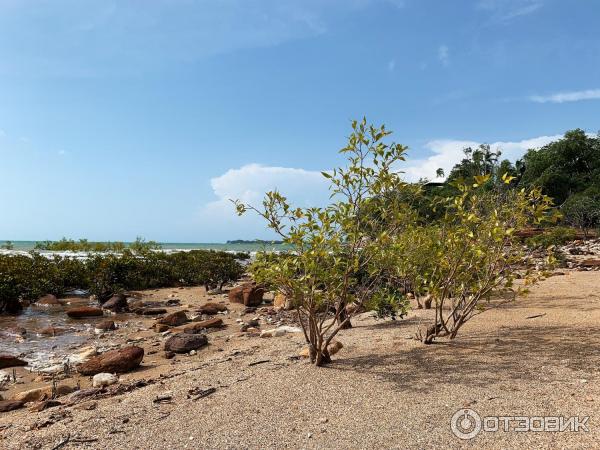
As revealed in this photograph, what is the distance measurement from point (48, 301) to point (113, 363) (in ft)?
29.9

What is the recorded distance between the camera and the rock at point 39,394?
5.69 meters

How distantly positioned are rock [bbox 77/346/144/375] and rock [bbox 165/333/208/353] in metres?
1.04

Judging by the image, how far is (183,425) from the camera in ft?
13.2

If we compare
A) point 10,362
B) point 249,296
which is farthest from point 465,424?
point 249,296

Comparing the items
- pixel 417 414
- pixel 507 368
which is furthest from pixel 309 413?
pixel 507 368

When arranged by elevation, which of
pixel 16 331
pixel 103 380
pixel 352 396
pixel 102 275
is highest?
pixel 102 275

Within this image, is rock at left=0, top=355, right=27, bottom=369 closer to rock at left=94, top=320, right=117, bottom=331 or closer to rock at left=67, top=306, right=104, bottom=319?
rock at left=94, top=320, right=117, bottom=331

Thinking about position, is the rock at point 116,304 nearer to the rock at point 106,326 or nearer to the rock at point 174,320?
the rock at point 106,326

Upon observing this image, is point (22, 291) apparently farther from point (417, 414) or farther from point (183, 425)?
point (417, 414)

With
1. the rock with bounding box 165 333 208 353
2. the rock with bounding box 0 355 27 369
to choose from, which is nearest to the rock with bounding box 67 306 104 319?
the rock with bounding box 0 355 27 369

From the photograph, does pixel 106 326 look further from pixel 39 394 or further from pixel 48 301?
pixel 48 301

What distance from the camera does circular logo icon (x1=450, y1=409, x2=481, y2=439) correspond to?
3.57m

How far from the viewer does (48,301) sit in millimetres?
14492

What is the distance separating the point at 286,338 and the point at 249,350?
34.1 inches
